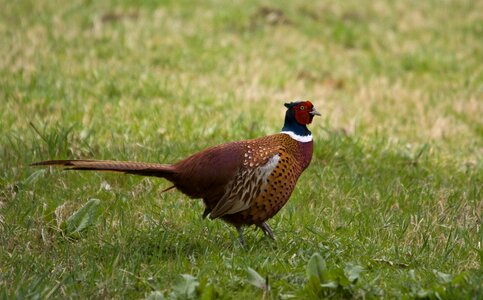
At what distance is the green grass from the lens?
4438 mm

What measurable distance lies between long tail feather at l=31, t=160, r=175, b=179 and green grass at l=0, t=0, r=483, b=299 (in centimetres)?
38

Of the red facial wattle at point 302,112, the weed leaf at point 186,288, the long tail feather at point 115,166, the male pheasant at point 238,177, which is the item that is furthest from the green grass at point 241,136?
the red facial wattle at point 302,112

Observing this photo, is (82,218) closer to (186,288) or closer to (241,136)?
(186,288)

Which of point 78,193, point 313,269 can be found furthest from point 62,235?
point 313,269

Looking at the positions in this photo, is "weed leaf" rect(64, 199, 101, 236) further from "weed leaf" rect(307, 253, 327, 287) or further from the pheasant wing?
"weed leaf" rect(307, 253, 327, 287)

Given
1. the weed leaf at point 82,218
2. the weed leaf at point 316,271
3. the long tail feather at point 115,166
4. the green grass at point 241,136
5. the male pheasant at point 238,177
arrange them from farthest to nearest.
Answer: the weed leaf at point 82,218, the male pheasant at point 238,177, the long tail feather at point 115,166, the green grass at point 241,136, the weed leaf at point 316,271

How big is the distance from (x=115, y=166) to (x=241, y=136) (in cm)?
278

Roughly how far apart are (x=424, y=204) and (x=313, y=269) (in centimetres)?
211

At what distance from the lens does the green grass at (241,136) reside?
14.6 feet

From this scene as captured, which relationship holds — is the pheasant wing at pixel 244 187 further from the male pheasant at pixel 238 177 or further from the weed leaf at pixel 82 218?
the weed leaf at pixel 82 218

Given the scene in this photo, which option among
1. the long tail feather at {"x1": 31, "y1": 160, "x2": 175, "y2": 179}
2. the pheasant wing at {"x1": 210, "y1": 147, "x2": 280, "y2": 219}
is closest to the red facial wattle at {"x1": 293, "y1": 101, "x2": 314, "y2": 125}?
the pheasant wing at {"x1": 210, "y1": 147, "x2": 280, "y2": 219}

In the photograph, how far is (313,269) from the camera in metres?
4.14

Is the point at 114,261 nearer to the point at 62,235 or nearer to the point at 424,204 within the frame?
the point at 62,235

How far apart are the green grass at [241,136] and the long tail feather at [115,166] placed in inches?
14.9
